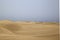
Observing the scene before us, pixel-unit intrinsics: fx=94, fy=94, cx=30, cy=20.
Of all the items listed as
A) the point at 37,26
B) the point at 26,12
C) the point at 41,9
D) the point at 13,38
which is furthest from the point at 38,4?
the point at 13,38

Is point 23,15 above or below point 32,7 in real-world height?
below

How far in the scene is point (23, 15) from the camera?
1417mm

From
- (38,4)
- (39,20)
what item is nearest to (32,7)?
(38,4)

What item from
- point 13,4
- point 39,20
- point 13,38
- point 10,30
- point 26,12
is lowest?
point 13,38

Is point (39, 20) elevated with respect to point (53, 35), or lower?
elevated

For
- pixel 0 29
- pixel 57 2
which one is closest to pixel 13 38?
pixel 0 29

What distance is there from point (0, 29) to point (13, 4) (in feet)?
1.37

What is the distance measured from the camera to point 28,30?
141 centimetres

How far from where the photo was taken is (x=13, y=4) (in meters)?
1.42

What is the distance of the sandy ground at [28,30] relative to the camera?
139 cm

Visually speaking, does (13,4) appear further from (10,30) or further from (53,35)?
(53,35)

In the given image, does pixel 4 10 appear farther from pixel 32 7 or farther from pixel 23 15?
pixel 32 7

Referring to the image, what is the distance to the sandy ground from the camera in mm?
1389

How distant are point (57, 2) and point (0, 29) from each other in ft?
3.09
